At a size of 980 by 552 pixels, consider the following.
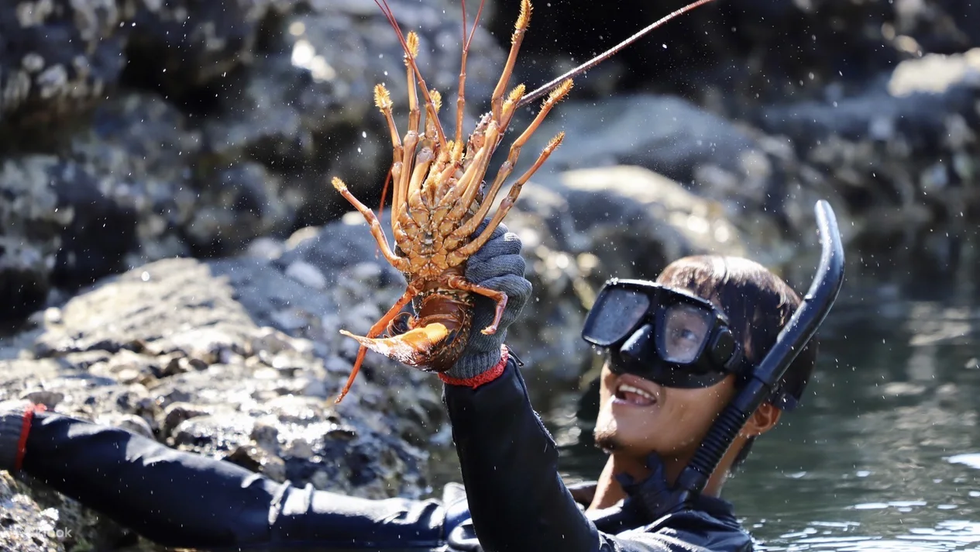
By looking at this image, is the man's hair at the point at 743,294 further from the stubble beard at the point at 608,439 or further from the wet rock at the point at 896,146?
the wet rock at the point at 896,146

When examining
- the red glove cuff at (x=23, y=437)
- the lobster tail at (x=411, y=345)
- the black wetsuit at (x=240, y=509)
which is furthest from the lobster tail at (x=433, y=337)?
the red glove cuff at (x=23, y=437)

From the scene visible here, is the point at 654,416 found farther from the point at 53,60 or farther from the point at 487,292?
the point at 53,60

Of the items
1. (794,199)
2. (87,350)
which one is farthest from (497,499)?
(794,199)

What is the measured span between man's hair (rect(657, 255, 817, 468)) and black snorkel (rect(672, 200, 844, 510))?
8 centimetres

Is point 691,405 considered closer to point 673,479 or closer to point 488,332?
point 673,479

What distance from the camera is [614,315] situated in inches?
141

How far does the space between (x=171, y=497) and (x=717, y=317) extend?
5.53 ft

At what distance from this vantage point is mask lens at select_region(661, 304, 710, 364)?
3.43 metres

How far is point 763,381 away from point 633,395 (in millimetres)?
372

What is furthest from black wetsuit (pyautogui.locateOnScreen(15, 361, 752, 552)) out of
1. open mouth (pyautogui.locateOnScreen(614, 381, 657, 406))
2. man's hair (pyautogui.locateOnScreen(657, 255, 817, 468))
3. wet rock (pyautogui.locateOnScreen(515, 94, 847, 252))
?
wet rock (pyautogui.locateOnScreen(515, 94, 847, 252))

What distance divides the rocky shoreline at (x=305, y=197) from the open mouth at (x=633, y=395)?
1285mm

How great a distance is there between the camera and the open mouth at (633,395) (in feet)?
11.3

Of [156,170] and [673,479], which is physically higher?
[673,479]

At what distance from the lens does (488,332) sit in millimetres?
2291
